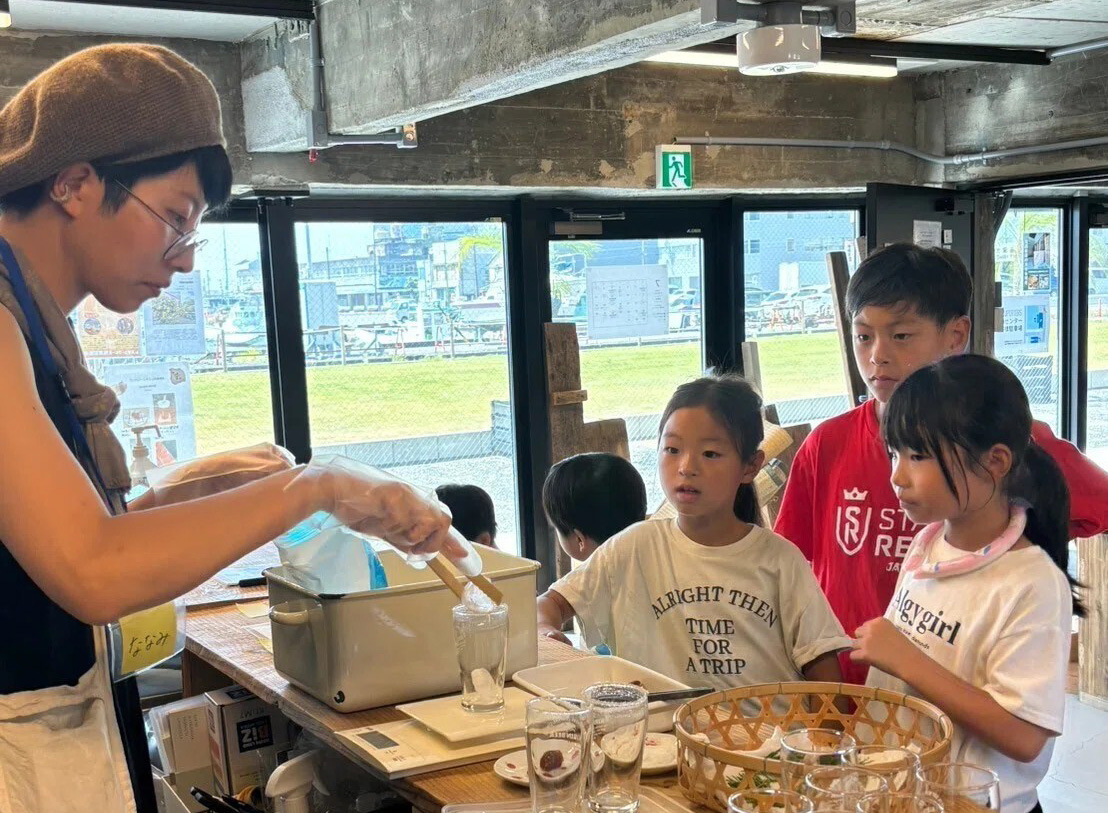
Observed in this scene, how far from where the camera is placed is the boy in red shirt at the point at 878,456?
2000mm

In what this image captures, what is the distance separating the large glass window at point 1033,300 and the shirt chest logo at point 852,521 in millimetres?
4782

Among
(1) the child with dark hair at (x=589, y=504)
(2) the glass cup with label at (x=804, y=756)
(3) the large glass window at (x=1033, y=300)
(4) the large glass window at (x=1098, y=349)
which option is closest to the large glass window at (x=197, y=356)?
(1) the child with dark hair at (x=589, y=504)

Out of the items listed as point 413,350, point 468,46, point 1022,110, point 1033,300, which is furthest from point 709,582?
point 1033,300

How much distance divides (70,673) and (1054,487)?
138 centimetres

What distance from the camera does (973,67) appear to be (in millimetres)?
5523

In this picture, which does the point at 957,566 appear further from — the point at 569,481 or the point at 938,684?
the point at 569,481

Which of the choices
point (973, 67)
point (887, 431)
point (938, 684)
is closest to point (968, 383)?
point (887, 431)

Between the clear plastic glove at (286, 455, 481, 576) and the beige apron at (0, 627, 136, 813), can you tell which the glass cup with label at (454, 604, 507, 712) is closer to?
the clear plastic glove at (286, 455, 481, 576)

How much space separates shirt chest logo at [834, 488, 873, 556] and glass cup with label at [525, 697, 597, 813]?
39.8 inches

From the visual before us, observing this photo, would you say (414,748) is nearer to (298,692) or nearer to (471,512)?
(298,692)

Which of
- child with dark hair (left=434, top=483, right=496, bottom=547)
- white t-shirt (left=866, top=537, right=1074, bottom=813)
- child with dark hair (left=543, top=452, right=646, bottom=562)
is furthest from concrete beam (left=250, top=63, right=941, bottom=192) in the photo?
white t-shirt (left=866, top=537, right=1074, bottom=813)

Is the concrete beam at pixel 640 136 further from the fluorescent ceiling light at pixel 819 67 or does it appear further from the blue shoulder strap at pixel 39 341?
the blue shoulder strap at pixel 39 341

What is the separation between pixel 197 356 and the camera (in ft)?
13.6

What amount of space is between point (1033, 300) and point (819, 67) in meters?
2.96
